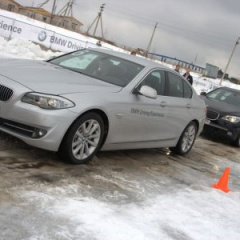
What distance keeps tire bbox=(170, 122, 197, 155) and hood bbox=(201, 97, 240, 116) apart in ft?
9.92

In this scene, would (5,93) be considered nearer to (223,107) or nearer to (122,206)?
(122,206)

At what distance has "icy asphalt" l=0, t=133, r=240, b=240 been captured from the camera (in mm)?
3883

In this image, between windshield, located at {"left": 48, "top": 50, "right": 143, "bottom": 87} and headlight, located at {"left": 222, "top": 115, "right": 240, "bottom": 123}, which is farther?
headlight, located at {"left": 222, "top": 115, "right": 240, "bottom": 123}

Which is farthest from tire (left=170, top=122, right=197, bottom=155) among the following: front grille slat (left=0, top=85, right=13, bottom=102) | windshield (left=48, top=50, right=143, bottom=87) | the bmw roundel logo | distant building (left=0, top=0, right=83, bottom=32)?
A: distant building (left=0, top=0, right=83, bottom=32)

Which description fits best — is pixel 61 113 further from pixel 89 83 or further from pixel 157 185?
pixel 157 185

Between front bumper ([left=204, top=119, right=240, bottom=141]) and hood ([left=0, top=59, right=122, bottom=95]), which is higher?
hood ([left=0, top=59, right=122, bottom=95])

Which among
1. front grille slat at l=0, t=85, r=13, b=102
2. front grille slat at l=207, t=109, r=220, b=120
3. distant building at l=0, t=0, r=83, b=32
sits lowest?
front grille slat at l=0, t=85, r=13, b=102

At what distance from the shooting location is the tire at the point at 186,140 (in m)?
8.06

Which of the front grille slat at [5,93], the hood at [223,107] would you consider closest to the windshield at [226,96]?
the hood at [223,107]

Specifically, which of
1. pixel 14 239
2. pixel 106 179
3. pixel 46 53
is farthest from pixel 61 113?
pixel 46 53

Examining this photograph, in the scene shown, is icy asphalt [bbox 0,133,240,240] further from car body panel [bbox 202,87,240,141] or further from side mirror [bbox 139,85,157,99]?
car body panel [bbox 202,87,240,141]

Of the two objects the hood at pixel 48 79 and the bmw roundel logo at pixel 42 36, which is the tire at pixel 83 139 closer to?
the hood at pixel 48 79

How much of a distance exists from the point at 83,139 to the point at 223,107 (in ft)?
21.8

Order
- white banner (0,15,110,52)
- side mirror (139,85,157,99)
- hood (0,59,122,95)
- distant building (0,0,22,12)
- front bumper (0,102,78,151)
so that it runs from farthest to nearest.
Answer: distant building (0,0,22,12) < white banner (0,15,110,52) < side mirror (139,85,157,99) < hood (0,59,122,95) < front bumper (0,102,78,151)
